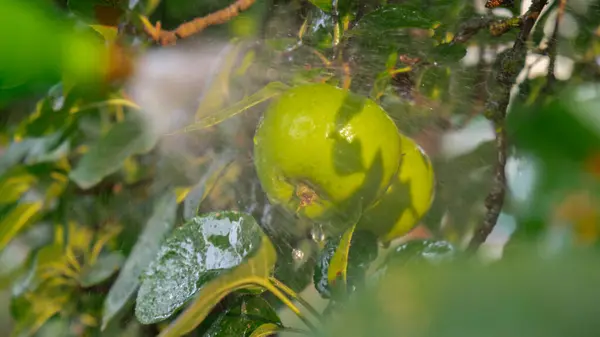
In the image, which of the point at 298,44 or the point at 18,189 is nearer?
the point at 298,44

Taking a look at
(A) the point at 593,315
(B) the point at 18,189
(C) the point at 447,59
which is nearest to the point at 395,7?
(C) the point at 447,59

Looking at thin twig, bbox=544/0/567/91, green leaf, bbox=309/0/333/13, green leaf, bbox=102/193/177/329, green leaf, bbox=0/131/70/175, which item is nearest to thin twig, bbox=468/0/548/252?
thin twig, bbox=544/0/567/91

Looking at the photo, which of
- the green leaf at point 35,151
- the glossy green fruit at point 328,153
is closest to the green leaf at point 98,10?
the green leaf at point 35,151

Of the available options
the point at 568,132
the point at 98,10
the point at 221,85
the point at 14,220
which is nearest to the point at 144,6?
the point at 98,10

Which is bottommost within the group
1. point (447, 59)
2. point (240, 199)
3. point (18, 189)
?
point (18, 189)

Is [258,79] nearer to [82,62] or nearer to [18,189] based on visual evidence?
[82,62]

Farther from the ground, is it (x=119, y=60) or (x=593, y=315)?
(x=593, y=315)
